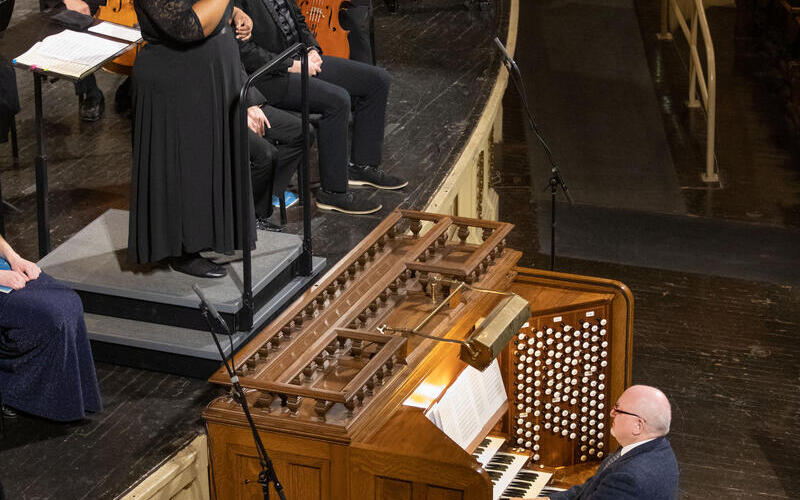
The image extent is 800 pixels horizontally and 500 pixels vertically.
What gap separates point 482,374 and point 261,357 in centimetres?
96

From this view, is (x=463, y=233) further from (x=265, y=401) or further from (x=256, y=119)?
(x=265, y=401)

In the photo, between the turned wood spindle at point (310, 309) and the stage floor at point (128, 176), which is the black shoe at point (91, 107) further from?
the turned wood spindle at point (310, 309)

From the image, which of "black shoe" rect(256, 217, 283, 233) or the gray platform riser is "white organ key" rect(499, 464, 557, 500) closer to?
the gray platform riser

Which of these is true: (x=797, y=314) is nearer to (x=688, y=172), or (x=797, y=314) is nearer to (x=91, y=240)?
(x=688, y=172)

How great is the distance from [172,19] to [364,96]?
6.51 ft

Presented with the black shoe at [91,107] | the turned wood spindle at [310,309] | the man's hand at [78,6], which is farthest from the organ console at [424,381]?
the black shoe at [91,107]

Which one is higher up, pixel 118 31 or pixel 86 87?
pixel 118 31

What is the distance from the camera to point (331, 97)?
5871 millimetres

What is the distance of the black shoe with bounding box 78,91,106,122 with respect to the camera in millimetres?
7207

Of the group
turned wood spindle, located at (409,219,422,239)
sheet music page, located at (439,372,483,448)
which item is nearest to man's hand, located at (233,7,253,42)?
turned wood spindle, located at (409,219,422,239)

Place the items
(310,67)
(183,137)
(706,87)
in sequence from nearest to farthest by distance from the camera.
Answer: (183,137)
(310,67)
(706,87)

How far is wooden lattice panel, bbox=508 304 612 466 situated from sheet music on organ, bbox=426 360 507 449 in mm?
161

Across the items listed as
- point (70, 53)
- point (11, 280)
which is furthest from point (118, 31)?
point (11, 280)

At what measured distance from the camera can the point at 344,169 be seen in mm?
6016
